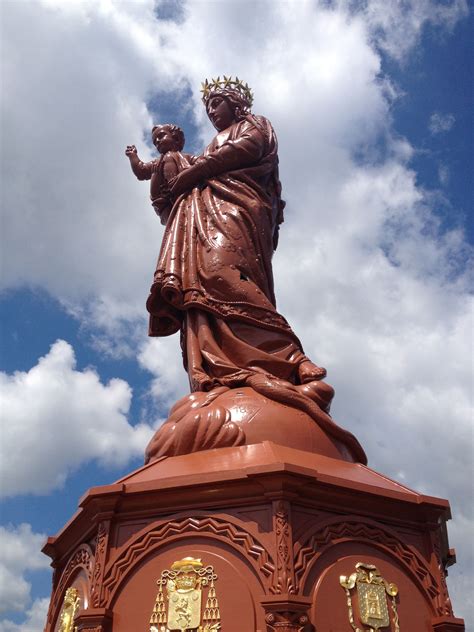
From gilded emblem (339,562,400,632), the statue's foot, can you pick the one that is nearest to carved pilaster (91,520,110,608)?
gilded emblem (339,562,400,632)

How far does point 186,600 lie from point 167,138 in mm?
8903

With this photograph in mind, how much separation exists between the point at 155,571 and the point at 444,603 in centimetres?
297

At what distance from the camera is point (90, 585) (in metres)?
6.42

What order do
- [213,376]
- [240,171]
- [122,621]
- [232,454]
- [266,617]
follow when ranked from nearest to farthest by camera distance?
[266,617], [122,621], [232,454], [213,376], [240,171]

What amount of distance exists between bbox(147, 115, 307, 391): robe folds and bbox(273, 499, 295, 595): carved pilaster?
9.30ft

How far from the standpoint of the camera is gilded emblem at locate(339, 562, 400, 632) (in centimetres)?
593

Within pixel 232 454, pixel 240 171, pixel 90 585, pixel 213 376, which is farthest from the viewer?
pixel 240 171

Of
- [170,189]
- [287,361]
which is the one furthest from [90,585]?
[170,189]

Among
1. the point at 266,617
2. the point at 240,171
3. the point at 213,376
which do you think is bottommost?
the point at 266,617

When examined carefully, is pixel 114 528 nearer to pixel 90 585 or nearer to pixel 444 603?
pixel 90 585

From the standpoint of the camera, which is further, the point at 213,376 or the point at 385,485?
the point at 213,376

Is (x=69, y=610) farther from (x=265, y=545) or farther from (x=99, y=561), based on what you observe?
(x=265, y=545)

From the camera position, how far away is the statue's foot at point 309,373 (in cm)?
901

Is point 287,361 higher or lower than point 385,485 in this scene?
higher
